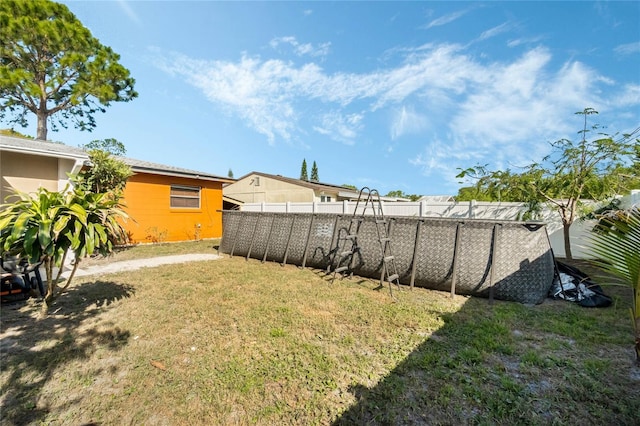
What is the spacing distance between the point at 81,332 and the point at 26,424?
156cm

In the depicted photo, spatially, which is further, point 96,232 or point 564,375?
point 96,232

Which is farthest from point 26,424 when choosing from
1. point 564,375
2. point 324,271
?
point 324,271

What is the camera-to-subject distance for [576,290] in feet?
13.7

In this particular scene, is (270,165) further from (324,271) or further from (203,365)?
(203,365)

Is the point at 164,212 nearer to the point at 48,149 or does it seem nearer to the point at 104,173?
the point at 104,173

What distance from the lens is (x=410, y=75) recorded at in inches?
332

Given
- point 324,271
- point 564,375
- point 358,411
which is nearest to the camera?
point 358,411

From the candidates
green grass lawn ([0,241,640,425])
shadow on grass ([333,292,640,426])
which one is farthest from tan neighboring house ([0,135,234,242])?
shadow on grass ([333,292,640,426])

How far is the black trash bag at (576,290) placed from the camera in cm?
396

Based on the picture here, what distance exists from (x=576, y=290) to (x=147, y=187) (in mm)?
12603

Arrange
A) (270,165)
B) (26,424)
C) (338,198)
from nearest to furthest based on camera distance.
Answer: (26,424) → (338,198) → (270,165)

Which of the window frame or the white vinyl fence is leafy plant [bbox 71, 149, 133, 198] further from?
the white vinyl fence

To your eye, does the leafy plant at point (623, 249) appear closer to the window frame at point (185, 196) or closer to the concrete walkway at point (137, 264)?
the concrete walkway at point (137, 264)

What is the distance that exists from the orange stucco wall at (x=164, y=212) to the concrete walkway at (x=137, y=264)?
7.32 feet
